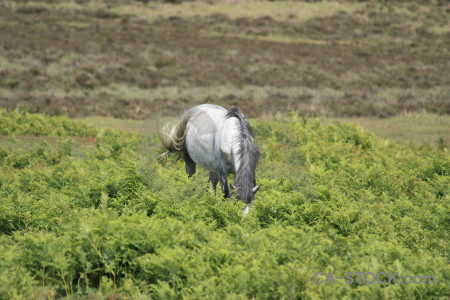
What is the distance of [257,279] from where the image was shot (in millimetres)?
6410

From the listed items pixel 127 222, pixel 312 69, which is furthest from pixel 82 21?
pixel 127 222

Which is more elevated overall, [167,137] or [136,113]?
[167,137]

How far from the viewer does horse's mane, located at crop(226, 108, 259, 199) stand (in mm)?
9070

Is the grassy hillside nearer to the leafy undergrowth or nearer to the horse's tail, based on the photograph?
the horse's tail

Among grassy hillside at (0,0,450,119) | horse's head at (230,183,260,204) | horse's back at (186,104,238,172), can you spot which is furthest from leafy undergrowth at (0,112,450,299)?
grassy hillside at (0,0,450,119)

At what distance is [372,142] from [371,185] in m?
5.42

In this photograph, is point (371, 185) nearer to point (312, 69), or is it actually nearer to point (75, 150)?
point (75, 150)

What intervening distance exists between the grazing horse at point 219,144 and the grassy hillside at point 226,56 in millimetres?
14426

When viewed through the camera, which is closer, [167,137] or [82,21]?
[167,137]

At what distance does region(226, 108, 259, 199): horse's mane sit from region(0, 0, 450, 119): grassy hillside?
54.6ft

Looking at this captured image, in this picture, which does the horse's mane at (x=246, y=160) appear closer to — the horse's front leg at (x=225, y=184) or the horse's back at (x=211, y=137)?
the horse's back at (x=211, y=137)

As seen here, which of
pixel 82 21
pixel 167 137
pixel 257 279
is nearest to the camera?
pixel 257 279

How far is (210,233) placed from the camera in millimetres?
7480

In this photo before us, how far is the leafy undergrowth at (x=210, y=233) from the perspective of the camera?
641 centimetres
